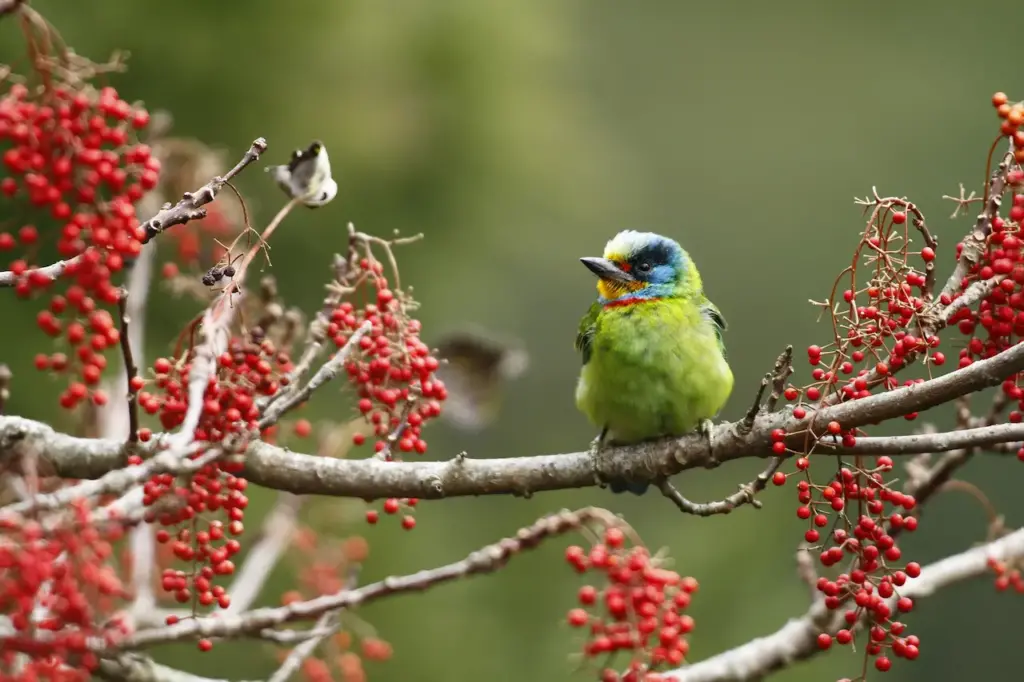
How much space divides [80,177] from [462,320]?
4251mm

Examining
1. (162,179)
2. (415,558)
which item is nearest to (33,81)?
(162,179)

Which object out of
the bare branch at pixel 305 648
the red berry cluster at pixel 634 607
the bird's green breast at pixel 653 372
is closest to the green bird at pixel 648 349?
the bird's green breast at pixel 653 372

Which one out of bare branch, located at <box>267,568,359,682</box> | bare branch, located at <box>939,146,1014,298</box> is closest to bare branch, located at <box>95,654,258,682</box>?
bare branch, located at <box>267,568,359,682</box>

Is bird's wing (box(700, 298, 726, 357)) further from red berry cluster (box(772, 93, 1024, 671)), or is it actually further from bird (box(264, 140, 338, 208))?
bird (box(264, 140, 338, 208))

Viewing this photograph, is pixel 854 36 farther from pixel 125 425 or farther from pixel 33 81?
pixel 33 81

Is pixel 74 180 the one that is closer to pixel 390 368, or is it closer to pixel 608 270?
pixel 390 368

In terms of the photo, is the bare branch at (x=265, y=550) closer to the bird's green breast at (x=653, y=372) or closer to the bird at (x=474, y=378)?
the bird at (x=474, y=378)

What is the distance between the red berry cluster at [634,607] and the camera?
2.58 m

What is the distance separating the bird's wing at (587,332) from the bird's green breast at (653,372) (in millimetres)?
37

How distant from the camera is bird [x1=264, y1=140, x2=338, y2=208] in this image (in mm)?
2297

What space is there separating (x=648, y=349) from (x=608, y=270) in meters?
0.33

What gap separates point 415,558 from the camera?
18.0 feet

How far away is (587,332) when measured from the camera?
3.65m

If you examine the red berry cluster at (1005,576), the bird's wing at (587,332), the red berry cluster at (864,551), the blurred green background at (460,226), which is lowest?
the red berry cluster at (864,551)
